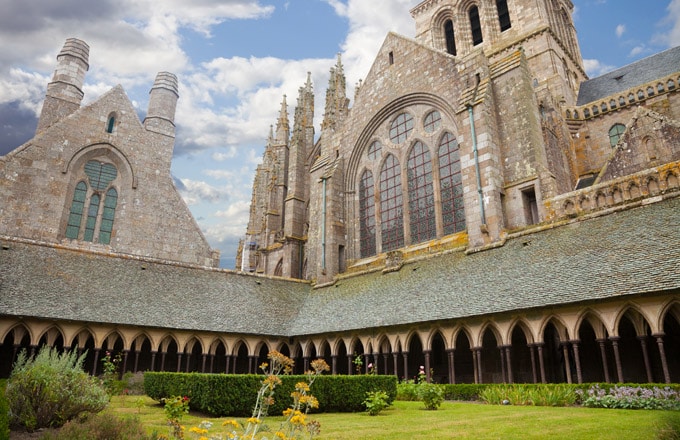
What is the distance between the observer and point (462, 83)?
23312 millimetres

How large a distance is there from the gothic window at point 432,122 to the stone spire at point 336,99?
718cm

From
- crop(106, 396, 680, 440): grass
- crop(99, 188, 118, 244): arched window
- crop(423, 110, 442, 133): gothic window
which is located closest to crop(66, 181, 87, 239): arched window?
crop(99, 188, 118, 244): arched window

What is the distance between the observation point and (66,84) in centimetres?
2945

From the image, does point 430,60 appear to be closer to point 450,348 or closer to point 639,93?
point 639,93

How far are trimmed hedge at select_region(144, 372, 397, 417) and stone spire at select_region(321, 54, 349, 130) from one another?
21.1 meters

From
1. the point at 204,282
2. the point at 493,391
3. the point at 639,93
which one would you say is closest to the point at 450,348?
the point at 493,391

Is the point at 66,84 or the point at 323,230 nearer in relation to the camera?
the point at 323,230

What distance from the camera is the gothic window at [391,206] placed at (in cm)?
2575

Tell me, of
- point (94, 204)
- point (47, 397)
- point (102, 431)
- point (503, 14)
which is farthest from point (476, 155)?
point (94, 204)

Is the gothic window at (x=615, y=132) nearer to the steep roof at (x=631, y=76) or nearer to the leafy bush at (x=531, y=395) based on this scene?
the steep roof at (x=631, y=76)

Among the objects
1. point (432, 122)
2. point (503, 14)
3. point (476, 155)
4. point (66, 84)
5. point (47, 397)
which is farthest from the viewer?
point (503, 14)

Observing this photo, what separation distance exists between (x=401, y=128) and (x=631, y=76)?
15545 mm

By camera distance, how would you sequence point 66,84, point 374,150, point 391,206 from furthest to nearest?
point 66,84 < point 374,150 < point 391,206

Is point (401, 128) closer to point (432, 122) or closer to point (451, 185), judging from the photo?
point (432, 122)
